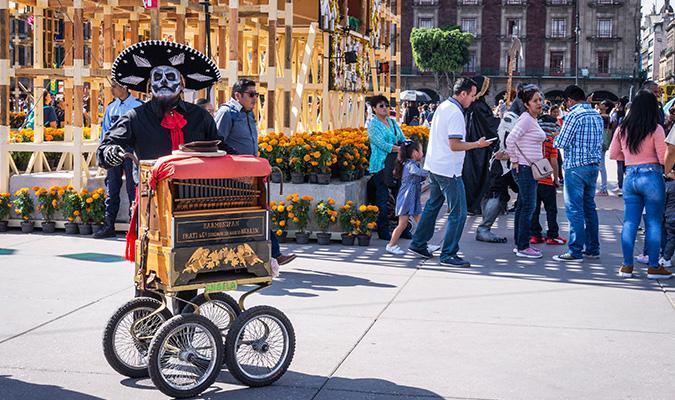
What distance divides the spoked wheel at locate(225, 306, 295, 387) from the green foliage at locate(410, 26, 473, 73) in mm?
85095

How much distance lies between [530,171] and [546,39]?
82.1 meters

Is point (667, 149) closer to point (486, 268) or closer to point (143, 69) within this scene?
point (486, 268)

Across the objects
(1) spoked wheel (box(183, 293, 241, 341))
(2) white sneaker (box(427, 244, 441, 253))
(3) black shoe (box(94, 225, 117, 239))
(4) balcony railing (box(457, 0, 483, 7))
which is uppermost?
(4) balcony railing (box(457, 0, 483, 7))

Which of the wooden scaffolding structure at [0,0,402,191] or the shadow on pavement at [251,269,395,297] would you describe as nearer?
the shadow on pavement at [251,269,395,297]

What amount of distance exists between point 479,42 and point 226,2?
77884mm

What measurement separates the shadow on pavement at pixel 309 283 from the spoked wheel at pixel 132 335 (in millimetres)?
2456

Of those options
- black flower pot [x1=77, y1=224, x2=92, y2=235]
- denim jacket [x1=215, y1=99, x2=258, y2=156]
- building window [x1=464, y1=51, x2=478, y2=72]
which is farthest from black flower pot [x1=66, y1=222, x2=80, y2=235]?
building window [x1=464, y1=51, x2=478, y2=72]

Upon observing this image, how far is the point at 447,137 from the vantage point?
9.99m

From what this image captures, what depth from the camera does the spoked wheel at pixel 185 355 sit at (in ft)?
18.0

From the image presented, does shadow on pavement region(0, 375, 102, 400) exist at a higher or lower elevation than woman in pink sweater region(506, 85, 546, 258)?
lower

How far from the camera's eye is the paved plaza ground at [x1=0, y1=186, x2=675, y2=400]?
5.80 meters

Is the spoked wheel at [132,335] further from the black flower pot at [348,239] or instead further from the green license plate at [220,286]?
the black flower pot at [348,239]

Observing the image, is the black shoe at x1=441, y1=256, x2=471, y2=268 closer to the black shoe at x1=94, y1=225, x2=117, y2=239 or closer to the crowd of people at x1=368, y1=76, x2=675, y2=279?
the crowd of people at x1=368, y1=76, x2=675, y2=279

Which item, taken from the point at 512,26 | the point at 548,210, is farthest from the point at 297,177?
the point at 512,26
